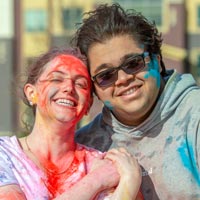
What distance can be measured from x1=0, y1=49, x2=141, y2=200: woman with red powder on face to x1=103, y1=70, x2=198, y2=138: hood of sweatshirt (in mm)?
191

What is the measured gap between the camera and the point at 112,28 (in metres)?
3.09

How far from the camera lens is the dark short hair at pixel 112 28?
309cm

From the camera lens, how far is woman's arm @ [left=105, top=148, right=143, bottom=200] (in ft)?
9.36

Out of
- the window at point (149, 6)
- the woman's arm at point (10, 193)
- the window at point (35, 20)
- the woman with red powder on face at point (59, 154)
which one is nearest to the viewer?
the woman's arm at point (10, 193)

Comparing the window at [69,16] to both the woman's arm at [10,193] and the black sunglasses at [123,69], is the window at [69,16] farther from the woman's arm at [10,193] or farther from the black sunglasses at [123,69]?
the woman's arm at [10,193]

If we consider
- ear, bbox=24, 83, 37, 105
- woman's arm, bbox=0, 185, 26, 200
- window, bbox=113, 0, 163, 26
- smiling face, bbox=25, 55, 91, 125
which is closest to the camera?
woman's arm, bbox=0, 185, 26, 200

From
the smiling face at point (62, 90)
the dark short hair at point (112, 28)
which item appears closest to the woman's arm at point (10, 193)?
the smiling face at point (62, 90)

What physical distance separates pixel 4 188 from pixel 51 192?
0.23 metres

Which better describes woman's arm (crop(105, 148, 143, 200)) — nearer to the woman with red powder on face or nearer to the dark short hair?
the woman with red powder on face

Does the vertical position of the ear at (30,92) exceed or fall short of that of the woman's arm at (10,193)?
it exceeds it

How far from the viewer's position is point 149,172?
312cm

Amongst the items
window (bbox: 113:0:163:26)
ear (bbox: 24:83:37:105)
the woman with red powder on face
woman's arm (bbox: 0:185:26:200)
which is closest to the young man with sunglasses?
the woman with red powder on face

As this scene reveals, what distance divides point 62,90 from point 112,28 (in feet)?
1.23

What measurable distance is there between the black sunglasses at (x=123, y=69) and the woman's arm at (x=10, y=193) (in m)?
0.65
